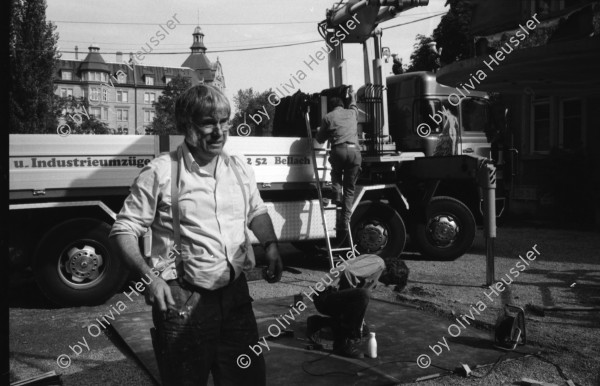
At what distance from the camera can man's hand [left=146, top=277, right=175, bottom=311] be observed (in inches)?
102

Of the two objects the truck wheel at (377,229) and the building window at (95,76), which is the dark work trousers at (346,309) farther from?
the building window at (95,76)

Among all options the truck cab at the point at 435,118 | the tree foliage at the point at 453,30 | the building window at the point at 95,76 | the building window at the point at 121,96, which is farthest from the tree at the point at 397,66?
the building window at the point at 95,76

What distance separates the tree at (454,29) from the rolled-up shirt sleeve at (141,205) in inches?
935

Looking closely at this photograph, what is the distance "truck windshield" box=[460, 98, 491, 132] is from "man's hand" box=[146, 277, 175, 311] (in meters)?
9.26

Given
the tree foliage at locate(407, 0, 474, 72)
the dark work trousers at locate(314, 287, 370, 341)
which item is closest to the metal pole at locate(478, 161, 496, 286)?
the dark work trousers at locate(314, 287, 370, 341)

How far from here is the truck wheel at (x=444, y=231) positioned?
34.0 feet

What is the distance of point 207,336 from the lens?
9.12ft

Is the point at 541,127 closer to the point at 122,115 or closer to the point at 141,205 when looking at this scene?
the point at 141,205

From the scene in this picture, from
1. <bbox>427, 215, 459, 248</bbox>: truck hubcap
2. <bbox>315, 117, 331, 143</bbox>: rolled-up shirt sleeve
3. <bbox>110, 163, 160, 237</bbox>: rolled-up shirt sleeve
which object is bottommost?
<bbox>427, 215, 459, 248</bbox>: truck hubcap

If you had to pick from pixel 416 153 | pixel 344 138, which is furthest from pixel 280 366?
pixel 416 153

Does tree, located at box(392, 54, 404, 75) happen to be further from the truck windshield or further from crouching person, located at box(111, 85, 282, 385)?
crouching person, located at box(111, 85, 282, 385)

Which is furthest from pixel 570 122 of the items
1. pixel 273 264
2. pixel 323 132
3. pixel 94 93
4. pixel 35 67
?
pixel 94 93

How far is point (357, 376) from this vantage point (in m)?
4.62

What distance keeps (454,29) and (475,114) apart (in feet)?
53.1
